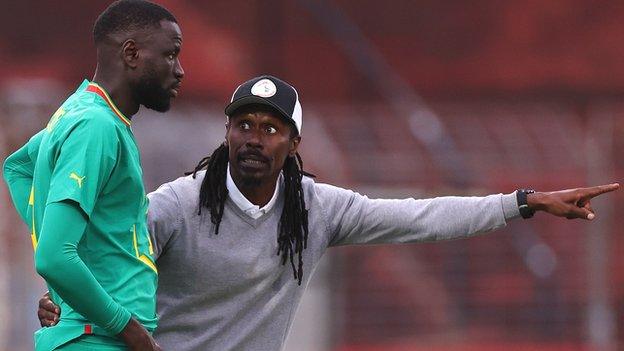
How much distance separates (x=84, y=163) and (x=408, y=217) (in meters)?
1.37

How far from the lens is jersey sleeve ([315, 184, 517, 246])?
4574mm

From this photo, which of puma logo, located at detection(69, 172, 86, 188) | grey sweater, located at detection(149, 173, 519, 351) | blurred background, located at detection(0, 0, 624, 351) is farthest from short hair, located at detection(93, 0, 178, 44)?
blurred background, located at detection(0, 0, 624, 351)

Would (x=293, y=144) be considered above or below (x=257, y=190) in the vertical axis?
above

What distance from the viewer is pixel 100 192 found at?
3.67 m

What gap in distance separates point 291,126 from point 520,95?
33.0 ft

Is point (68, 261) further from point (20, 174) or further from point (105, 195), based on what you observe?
point (20, 174)

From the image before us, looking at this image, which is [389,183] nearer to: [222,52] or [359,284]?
[359,284]

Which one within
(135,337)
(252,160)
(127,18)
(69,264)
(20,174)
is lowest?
(135,337)

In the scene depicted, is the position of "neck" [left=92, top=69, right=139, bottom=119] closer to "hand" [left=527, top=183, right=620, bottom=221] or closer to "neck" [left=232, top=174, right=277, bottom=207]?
"neck" [left=232, top=174, right=277, bottom=207]

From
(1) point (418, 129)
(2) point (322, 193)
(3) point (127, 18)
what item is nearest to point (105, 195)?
(3) point (127, 18)

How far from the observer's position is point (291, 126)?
4543 millimetres

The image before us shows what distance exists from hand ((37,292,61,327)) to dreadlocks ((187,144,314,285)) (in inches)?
29.3

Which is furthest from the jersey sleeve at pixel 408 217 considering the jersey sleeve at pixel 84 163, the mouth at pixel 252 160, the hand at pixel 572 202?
the jersey sleeve at pixel 84 163

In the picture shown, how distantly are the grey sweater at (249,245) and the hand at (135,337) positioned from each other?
0.64m
